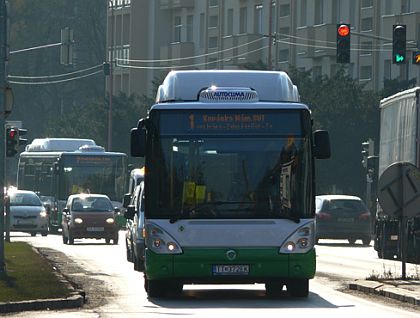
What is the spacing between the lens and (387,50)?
85562mm

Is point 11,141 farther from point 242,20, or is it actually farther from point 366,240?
point 242,20

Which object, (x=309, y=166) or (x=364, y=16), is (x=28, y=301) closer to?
(x=309, y=166)

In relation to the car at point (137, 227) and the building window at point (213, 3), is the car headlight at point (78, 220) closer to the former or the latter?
the car at point (137, 227)

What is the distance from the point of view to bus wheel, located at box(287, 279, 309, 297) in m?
24.3

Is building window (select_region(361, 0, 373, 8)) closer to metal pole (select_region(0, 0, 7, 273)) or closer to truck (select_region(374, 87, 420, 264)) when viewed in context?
truck (select_region(374, 87, 420, 264))

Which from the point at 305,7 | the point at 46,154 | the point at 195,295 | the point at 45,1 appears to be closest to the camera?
the point at 195,295

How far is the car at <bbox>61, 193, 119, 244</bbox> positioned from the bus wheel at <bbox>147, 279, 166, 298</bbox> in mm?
27358

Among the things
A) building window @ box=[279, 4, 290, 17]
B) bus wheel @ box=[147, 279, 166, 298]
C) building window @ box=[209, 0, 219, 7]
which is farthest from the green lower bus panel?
building window @ box=[209, 0, 219, 7]

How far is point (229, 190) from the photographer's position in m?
23.5

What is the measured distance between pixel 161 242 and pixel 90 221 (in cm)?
2856

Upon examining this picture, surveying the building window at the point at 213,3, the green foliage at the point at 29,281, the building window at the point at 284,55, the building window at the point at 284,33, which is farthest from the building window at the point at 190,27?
the green foliage at the point at 29,281

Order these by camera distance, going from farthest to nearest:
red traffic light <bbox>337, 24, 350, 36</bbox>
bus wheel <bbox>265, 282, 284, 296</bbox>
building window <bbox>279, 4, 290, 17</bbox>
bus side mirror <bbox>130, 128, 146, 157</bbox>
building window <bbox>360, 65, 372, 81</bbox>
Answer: building window <bbox>279, 4, 290, 17</bbox> → building window <bbox>360, 65, 372, 81</bbox> → red traffic light <bbox>337, 24, 350, 36</bbox> → bus wheel <bbox>265, 282, 284, 296</bbox> → bus side mirror <bbox>130, 128, 146, 157</bbox>

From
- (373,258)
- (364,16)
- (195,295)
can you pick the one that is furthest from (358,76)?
(195,295)

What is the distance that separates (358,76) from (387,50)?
3.57 meters
